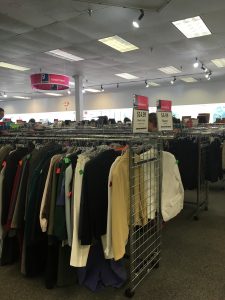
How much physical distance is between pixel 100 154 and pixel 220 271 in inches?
70.6

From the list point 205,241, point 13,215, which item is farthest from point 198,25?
point 13,215

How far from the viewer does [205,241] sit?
3.36m

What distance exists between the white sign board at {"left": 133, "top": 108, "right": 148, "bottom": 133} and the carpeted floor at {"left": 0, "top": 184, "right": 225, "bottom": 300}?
4.82ft

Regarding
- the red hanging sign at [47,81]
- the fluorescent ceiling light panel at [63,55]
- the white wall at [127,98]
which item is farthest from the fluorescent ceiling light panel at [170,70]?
the red hanging sign at [47,81]

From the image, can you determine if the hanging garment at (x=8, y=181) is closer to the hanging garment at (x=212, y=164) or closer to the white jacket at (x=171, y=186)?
the white jacket at (x=171, y=186)

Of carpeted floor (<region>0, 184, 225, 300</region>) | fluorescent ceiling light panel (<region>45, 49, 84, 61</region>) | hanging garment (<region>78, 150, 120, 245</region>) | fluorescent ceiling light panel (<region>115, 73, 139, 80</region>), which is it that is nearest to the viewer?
hanging garment (<region>78, 150, 120, 245</region>)

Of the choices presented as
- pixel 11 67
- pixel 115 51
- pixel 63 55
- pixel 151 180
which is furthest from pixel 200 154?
pixel 11 67

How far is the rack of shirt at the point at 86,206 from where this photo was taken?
204 centimetres

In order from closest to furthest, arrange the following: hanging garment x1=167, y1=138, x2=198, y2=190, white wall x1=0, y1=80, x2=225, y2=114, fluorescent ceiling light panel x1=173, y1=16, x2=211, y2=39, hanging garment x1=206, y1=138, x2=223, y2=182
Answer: hanging garment x1=167, y1=138, x2=198, y2=190 → hanging garment x1=206, y1=138, x2=223, y2=182 → fluorescent ceiling light panel x1=173, y1=16, x2=211, y2=39 → white wall x1=0, y1=80, x2=225, y2=114

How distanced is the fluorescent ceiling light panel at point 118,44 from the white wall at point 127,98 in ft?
22.5

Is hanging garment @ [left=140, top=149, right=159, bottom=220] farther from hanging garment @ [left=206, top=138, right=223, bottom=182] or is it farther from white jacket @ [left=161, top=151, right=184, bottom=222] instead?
hanging garment @ [left=206, top=138, right=223, bottom=182]

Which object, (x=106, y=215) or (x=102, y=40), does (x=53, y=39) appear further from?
(x=106, y=215)

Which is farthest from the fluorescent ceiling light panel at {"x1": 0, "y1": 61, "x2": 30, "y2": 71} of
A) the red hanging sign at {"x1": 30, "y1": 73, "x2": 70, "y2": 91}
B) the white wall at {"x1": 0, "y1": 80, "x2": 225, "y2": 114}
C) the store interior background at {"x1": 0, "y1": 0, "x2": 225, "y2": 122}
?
the white wall at {"x1": 0, "y1": 80, "x2": 225, "y2": 114}

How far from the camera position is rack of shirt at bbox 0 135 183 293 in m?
2.04
